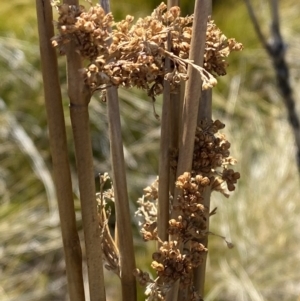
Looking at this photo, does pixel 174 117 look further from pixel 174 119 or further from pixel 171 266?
pixel 171 266

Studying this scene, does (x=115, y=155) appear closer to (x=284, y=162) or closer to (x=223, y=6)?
(x=284, y=162)

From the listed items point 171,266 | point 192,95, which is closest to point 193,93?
point 192,95

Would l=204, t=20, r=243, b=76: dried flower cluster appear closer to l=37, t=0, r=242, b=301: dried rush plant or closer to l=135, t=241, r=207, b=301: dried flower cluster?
l=37, t=0, r=242, b=301: dried rush plant

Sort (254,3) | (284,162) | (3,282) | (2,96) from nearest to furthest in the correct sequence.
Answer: (3,282)
(284,162)
(2,96)
(254,3)

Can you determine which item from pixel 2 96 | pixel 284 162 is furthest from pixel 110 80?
pixel 2 96

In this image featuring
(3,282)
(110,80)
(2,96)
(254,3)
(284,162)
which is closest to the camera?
(110,80)

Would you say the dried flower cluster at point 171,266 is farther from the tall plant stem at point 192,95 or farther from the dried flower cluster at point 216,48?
the dried flower cluster at point 216,48

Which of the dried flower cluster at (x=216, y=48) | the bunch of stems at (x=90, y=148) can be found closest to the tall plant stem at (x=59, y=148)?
the bunch of stems at (x=90, y=148)

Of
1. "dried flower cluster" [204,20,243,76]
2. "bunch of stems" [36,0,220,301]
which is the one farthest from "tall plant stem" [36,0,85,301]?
"dried flower cluster" [204,20,243,76]
